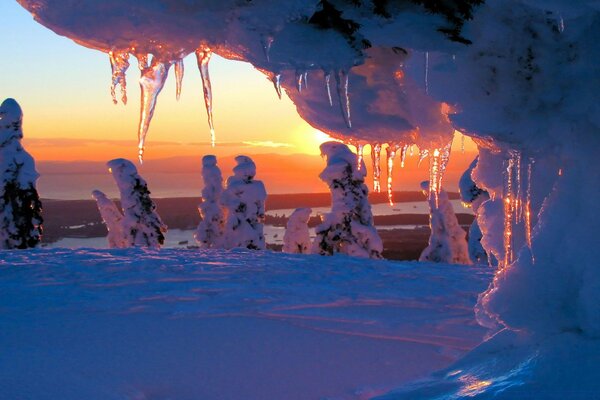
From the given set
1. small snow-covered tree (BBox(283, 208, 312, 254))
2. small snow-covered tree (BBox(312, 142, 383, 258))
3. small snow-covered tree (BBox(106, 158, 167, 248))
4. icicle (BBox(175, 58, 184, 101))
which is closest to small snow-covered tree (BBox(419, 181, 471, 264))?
small snow-covered tree (BBox(312, 142, 383, 258))

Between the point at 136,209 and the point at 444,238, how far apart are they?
1257 cm

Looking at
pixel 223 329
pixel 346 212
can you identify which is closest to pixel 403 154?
pixel 223 329

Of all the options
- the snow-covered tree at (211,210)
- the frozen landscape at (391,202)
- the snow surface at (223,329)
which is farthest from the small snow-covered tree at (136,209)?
the frozen landscape at (391,202)

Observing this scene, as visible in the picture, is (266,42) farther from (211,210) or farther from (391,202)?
(211,210)

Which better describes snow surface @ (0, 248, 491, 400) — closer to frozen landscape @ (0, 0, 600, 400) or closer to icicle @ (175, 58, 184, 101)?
frozen landscape @ (0, 0, 600, 400)

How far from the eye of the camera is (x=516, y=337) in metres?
5.75

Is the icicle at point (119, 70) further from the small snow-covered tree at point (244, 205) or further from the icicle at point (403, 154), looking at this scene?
the small snow-covered tree at point (244, 205)

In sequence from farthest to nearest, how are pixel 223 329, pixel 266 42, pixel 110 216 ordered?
pixel 110 216 < pixel 223 329 < pixel 266 42

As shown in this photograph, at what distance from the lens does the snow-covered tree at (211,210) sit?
27234mm

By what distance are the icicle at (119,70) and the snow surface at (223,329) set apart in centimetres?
266

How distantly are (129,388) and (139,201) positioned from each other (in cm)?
1972

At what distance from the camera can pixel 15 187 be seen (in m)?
22.0

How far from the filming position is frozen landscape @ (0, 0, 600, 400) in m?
4.76

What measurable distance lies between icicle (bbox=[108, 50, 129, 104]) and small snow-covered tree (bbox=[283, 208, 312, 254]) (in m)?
20.1
